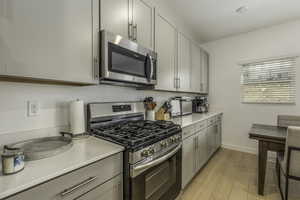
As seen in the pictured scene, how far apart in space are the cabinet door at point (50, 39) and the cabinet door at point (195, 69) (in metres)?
2.11

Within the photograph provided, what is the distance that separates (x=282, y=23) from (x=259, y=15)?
67cm

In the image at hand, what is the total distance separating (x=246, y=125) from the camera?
3.22 metres

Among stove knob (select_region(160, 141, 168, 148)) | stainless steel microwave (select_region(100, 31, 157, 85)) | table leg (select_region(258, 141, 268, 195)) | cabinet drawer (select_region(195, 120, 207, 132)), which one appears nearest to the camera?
stainless steel microwave (select_region(100, 31, 157, 85))

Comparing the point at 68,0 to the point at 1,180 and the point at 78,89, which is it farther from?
the point at 1,180

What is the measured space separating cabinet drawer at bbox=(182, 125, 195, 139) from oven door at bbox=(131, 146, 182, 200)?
25cm

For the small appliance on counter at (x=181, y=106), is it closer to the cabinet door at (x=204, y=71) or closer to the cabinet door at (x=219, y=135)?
the cabinet door at (x=204, y=71)

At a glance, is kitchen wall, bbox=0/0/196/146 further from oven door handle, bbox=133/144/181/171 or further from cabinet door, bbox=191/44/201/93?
cabinet door, bbox=191/44/201/93

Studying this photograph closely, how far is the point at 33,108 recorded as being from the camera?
1.11 meters

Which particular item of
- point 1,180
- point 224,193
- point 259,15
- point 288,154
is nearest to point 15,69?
point 1,180

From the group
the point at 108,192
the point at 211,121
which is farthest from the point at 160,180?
the point at 211,121

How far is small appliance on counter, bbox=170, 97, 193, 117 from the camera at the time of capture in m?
2.56

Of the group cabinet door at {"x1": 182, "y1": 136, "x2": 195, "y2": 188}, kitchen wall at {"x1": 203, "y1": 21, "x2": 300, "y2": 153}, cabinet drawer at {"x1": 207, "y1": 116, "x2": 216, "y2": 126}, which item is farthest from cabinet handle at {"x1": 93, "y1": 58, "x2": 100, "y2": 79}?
kitchen wall at {"x1": 203, "y1": 21, "x2": 300, "y2": 153}

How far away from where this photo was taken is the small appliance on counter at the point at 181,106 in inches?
101

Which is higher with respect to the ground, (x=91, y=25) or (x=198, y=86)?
(x=91, y=25)
